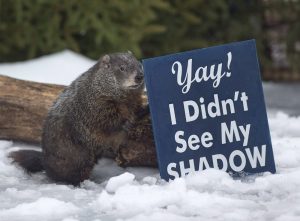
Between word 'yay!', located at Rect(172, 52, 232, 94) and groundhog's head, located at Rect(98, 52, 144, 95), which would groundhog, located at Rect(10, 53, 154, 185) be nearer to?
groundhog's head, located at Rect(98, 52, 144, 95)

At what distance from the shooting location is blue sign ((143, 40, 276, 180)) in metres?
3.64

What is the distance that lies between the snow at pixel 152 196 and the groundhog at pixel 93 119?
138 mm

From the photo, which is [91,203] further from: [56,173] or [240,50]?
[240,50]

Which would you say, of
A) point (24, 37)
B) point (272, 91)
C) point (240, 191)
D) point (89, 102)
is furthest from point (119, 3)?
point (240, 191)

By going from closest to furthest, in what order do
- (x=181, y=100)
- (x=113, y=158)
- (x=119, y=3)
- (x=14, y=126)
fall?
(x=181, y=100) < (x=113, y=158) < (x=14, y=126) < (x=119, y=3)

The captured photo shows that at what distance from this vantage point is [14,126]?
4539 mm

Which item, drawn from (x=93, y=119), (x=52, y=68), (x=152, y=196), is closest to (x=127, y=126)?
(x=93, y=119)

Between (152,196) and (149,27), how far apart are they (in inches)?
157

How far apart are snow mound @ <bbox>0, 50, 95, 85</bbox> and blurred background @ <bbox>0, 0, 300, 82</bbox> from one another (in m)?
0.41

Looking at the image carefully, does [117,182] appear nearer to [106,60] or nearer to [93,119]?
[93,119]

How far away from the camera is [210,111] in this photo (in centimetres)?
368

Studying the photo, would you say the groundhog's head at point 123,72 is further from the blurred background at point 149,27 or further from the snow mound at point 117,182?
the blurred background at point 149,27

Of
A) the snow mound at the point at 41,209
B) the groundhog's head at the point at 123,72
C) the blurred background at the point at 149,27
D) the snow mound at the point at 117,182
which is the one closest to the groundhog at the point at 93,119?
the groundhog's head at the point at 123,72

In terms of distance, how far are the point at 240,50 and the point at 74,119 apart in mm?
1029
